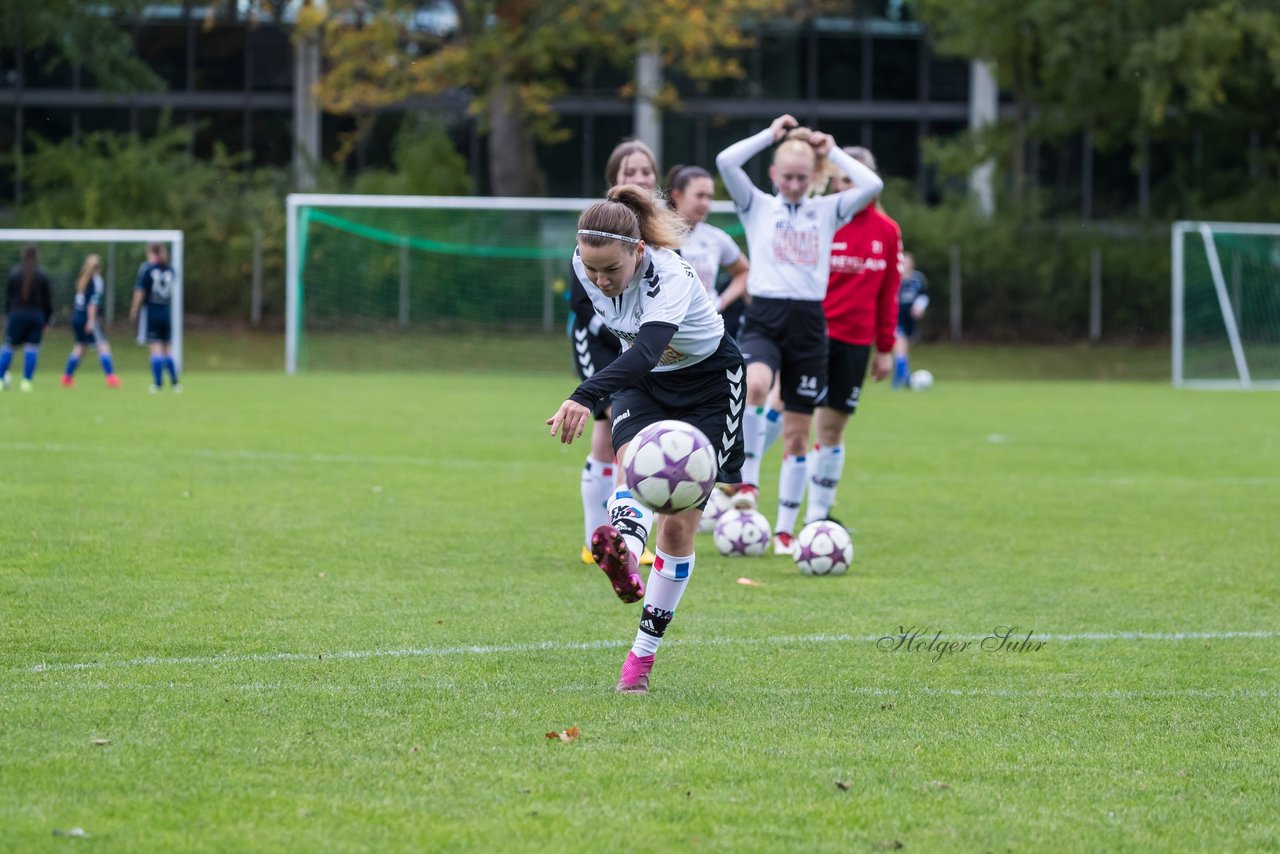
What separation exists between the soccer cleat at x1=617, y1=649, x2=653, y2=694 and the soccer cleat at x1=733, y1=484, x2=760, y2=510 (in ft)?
13.6

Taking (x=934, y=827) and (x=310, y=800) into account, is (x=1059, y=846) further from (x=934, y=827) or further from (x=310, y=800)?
(x=310, y=800)

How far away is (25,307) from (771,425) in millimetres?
14691

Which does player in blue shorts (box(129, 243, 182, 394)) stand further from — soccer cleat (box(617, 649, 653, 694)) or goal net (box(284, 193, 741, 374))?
soccer cleat (box(617, 649, 653, 694))

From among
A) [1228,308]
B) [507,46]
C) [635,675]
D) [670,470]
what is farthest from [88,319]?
[670,470]

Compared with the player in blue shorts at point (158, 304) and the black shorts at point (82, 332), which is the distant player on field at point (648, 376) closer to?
the player in blue shorts at point (158, 304)

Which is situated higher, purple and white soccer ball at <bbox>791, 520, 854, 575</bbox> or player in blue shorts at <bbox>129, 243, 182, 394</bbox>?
player in blue shorts at <bbox>129, 243, 182, 394</bbox>

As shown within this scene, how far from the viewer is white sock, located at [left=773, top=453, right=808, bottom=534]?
905 centimetres

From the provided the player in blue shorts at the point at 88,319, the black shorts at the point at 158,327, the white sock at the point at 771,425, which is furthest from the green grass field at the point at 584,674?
the player in blue shorts at the point at 88,319


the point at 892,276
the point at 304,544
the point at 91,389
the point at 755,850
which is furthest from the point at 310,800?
the point at 91,389

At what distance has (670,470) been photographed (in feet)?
17.3

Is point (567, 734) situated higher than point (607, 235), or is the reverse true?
point (607, 235)

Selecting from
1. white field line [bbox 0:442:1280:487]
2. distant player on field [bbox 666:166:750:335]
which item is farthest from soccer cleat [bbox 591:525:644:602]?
white field line [bbox 0:442:1280:487]

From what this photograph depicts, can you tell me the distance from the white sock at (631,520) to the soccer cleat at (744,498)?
3657mm

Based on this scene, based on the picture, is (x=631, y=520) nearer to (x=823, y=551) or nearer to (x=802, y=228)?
(x=823, y=551)
